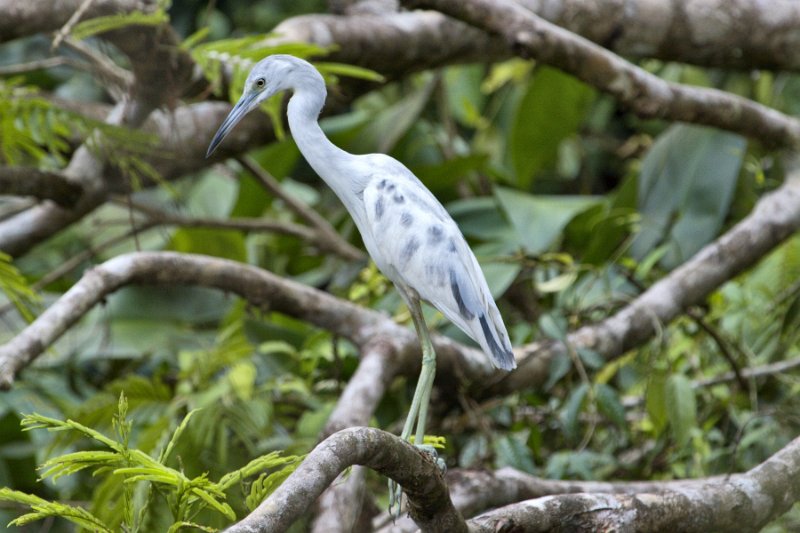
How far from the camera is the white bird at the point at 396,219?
A: 2055 millimetres

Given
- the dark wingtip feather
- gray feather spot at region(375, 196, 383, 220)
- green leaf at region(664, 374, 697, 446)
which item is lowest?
green leaf at region(664, 374, 697, 446)

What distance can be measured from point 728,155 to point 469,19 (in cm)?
176

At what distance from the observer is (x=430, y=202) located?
7.11 feet

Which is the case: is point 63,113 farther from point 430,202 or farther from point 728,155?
point 728,155

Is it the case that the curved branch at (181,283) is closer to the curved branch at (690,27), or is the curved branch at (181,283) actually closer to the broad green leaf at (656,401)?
the broad green leaf at (656,401)

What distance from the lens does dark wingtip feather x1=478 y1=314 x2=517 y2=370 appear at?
82.4 inches

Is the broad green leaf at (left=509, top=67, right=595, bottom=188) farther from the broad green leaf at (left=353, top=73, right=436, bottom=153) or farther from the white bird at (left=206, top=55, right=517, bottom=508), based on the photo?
the white bird at (left=206, top=55, right=517, bottom=508)

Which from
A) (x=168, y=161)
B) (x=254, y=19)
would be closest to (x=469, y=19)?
(x=168, y=161)

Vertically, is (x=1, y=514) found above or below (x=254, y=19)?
below

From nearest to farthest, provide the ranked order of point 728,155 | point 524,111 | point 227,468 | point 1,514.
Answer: point 227,468, point 1,514, point 728,155, point 524,111

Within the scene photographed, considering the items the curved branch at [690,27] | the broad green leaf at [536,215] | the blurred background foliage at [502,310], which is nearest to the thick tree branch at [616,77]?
the blurred background foliage at [502,310]

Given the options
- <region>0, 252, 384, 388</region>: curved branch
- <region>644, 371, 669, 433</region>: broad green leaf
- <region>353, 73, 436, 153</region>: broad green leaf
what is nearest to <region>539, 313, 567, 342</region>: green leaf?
<region>644, 371, 669, 433</region>: broad green leaf

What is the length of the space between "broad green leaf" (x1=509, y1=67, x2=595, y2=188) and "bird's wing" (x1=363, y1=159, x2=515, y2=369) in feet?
9.93

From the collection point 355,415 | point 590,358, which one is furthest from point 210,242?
point 355,415
